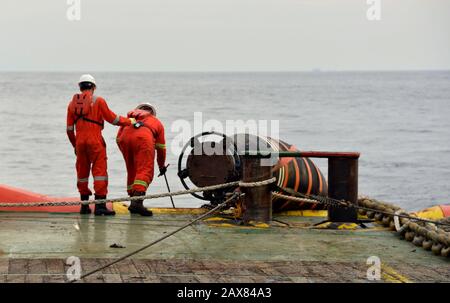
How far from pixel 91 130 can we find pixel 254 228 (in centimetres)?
218

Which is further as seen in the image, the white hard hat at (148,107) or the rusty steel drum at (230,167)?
the white hard hat at (148,107)

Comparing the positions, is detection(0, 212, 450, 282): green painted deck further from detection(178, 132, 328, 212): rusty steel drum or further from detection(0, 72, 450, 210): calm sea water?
detection(0, 72, 450, 210): calm sea water

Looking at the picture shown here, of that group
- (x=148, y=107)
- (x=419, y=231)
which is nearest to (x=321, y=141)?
(x=148, y=107)

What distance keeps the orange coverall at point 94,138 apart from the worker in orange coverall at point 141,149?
0.23m

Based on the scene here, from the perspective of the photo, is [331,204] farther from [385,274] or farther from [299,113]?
[299,113]

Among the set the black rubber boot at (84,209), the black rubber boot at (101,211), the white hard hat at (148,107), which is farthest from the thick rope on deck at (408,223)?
the black rubber boot at (84,209)

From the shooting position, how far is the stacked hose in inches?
329

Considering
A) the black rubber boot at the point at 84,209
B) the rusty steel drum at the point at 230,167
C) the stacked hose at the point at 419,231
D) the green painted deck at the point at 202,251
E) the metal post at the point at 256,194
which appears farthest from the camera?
the rusty steel drum at the point at 230,167

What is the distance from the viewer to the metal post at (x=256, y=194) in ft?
31.3

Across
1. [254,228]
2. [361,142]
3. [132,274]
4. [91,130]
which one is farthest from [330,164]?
[361,142]

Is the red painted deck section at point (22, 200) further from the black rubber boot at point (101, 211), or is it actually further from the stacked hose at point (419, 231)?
the stacked hose at point (419, 231)

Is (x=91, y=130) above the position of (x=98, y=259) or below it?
above

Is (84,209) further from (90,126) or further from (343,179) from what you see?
(343,179)

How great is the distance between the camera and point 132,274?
7148 mm
